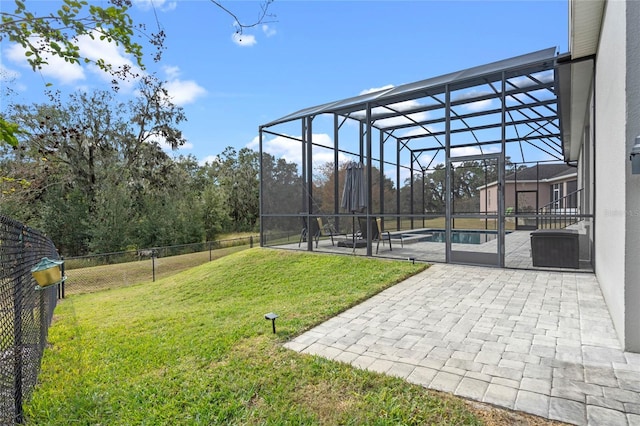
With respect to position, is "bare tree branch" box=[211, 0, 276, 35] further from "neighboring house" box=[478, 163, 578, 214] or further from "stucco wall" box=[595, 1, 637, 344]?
"neighboring house" box=[478, 163, 578, 214]

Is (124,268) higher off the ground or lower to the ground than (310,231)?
lower

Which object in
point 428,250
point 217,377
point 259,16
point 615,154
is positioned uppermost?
point 259,16

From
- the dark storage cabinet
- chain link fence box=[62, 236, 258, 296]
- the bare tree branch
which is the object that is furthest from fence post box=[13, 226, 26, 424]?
chain link fence box=[62, 236, 258, 296]

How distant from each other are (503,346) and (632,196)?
5.30ft

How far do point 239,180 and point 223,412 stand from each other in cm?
2572

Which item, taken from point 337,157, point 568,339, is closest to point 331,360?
point 568,339

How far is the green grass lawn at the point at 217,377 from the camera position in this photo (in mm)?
2180

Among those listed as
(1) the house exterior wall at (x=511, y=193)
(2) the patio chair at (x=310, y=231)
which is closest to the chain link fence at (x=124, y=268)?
(2) the patio chair at (x=310, y=231)

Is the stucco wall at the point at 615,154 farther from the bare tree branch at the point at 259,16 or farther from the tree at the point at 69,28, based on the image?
the tree at the point at 69,28

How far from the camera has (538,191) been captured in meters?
14.2

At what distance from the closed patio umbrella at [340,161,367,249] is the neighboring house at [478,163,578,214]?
5718 mm

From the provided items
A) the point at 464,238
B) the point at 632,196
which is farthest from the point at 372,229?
the point at 632,196

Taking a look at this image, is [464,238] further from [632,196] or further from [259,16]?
[259,16]

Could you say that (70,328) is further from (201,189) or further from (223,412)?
(201,189)
